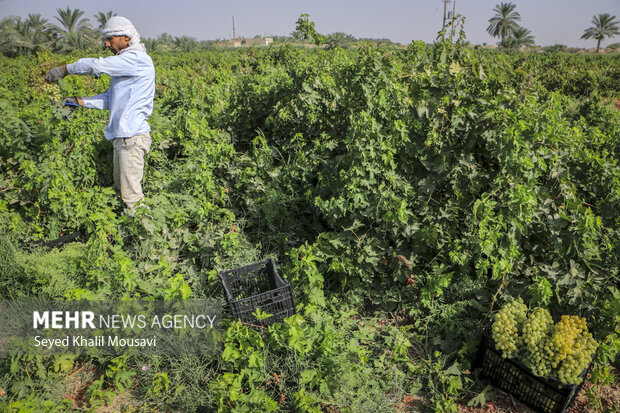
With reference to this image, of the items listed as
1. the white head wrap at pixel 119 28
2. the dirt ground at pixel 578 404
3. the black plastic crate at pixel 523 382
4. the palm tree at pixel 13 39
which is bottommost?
the dirt ground at pixel 578 404

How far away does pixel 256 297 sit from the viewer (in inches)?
113

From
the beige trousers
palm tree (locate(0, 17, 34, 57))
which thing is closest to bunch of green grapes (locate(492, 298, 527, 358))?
the beige trousers

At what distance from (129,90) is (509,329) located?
12.2 ft

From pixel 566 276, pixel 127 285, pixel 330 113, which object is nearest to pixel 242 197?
pixel 330 113

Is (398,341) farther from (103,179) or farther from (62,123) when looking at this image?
(62,123)

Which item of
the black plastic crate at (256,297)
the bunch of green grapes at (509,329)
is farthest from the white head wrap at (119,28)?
the bunch of green grapes at (509,329)

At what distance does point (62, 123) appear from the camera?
4.23m

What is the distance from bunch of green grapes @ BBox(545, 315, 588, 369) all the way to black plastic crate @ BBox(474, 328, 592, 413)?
161 mm

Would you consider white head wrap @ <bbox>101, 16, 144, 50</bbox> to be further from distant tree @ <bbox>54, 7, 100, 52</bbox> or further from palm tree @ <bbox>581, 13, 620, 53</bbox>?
palm tree @ <bbox>581, 13, 620, 53</bbox>

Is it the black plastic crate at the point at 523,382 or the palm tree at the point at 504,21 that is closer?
the black plastic crate at the point at 523,382

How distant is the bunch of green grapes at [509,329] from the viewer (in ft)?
8.41

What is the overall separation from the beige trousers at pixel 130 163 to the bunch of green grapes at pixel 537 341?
3.46 metres

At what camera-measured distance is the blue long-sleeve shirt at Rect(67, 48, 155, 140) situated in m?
3.54

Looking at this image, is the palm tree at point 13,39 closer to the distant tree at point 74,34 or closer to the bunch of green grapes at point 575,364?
the distant tree at point 74,34
